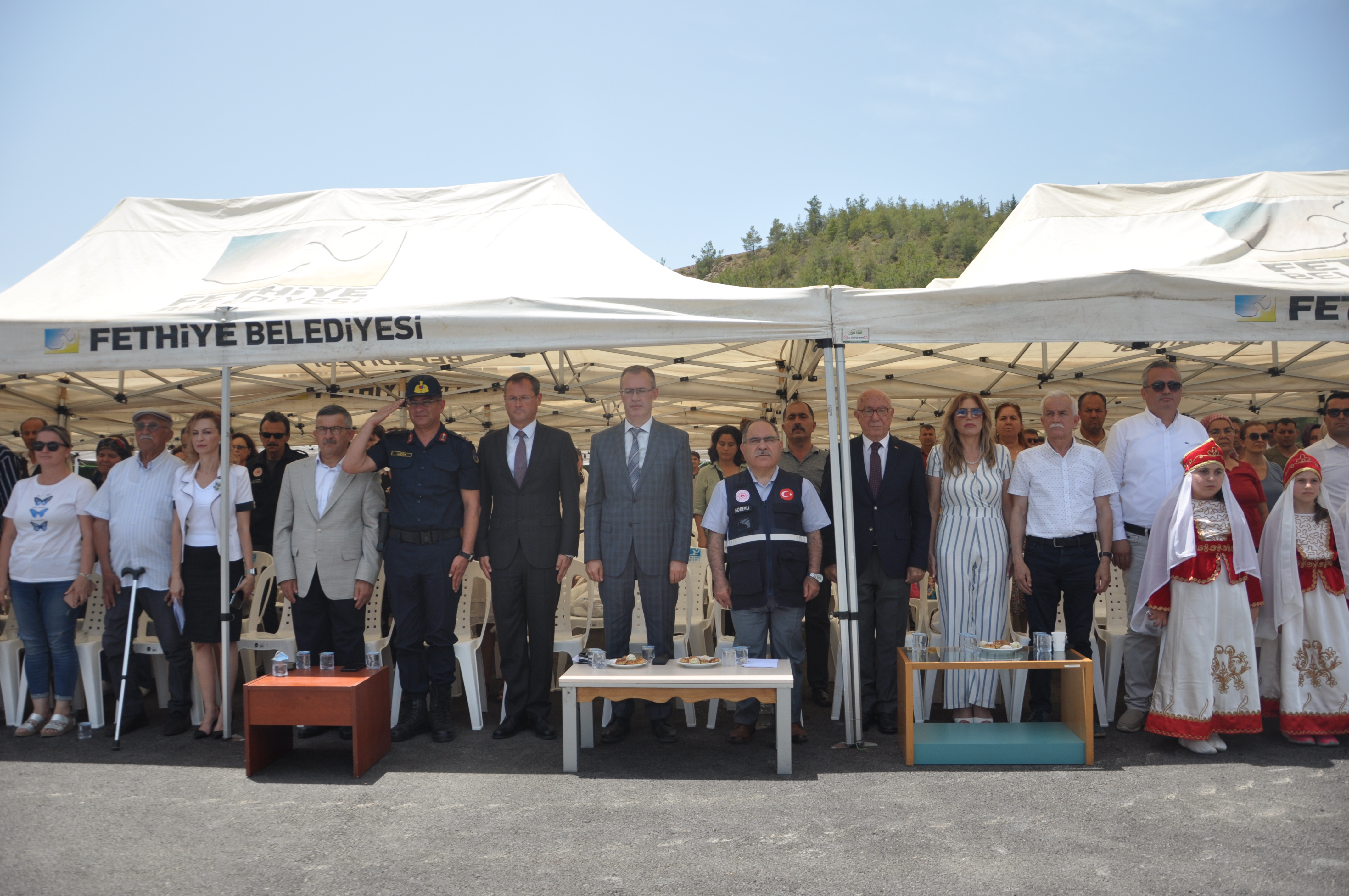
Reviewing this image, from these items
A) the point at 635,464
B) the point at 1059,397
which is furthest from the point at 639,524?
the point at 1059,397

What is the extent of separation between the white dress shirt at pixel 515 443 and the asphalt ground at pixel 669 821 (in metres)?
1.41

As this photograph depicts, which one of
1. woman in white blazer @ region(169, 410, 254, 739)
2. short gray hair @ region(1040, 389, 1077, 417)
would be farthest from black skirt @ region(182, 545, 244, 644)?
short gray hair @ region(1040, 389, 1077, 417)

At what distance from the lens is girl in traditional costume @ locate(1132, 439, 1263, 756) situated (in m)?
4.10

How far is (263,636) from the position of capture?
507cm

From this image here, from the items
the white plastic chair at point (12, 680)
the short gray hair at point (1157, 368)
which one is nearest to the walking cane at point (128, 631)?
the white plastic chair at point (12, 680)

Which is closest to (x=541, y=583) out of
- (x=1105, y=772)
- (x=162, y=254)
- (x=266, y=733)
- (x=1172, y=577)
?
(x=266, y=733)

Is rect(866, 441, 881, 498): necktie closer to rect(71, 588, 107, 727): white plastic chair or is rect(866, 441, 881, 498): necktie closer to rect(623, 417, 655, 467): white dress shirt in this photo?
rect(623, 417, 655, 467): white dress shirt

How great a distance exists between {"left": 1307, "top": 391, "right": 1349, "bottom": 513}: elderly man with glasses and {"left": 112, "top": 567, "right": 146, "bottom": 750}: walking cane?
20.0 ft

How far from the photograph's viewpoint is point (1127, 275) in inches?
167

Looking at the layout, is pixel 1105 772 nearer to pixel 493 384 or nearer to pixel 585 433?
pixel 493 384

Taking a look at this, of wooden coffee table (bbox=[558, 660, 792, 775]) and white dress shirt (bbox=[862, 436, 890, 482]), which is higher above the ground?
white dress shirt (bbox=[862, 436, 890, 482])

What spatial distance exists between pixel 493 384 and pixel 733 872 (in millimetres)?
5574

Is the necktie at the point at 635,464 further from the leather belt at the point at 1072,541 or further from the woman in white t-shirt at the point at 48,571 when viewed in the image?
the woman in white t-shirt at the point at 48,571

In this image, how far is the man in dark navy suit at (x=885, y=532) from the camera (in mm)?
4523
